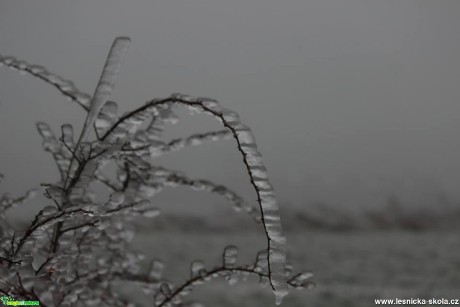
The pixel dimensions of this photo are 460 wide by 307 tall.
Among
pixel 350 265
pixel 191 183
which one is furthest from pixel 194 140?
pixel 350 265

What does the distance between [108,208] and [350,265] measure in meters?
1.76

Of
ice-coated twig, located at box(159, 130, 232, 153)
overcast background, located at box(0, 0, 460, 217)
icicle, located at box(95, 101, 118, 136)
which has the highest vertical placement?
overcast background, located at box(0, 0, 460, 217)

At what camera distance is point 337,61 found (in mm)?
1488

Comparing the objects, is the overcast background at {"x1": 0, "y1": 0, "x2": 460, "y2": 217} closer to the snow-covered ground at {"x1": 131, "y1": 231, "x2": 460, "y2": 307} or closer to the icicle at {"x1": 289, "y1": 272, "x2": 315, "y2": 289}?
the snow-covered ground at {"x1": 131, "y1": 231, "x2": 460, "y2": 307}

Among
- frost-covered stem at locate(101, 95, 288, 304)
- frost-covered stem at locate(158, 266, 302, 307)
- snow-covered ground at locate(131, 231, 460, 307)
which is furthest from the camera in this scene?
snow-covered ground at locate(131, 231, 460, 307)

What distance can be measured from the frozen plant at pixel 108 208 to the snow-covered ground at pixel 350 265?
4.40ft

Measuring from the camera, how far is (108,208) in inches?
23.6

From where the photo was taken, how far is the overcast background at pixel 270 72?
1383 millimetres

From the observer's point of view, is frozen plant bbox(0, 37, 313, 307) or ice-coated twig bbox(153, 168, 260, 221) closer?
frozen plant bbox(0, 37, 313, 307)

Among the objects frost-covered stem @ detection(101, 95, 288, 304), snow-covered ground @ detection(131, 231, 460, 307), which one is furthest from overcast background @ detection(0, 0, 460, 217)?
frost-covered stem @ detection(101, 95, 288, 304)

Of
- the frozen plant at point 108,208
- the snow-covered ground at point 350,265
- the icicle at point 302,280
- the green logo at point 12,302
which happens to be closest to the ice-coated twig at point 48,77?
the frozen plant at point 108,208

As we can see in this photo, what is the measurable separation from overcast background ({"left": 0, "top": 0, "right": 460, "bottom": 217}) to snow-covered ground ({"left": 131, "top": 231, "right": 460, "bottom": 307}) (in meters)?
0.51

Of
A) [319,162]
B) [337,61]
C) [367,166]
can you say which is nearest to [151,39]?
[337,61]

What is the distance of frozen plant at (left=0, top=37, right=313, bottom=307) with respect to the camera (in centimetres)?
48
